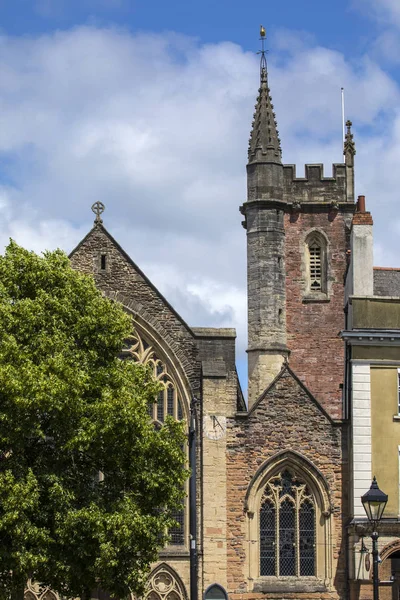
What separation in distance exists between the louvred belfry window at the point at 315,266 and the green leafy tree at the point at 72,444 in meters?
19.0

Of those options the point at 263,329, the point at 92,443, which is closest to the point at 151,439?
the point at 92,443

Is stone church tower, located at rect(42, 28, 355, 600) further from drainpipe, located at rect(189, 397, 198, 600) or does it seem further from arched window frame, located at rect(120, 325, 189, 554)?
drainpipe, located at rect(189, 397, 198, 600)

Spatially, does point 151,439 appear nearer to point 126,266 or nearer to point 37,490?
point 37,490

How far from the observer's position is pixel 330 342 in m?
53.8

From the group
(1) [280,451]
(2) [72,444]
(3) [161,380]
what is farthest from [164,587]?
(2) [72,444]

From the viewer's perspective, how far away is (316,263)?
2140 inches

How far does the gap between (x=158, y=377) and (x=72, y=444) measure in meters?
10.0

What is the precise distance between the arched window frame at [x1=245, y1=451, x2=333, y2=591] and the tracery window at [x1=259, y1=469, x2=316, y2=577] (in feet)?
0.44

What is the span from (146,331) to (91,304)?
8.27 metres

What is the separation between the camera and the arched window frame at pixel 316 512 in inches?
1667

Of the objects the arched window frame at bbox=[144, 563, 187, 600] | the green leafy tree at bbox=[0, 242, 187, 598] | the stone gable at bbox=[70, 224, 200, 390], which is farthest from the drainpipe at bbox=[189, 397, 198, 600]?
the green leafy tree at bbox=[0, 242, 187, 598]

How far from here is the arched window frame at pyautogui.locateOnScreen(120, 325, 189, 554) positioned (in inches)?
1697

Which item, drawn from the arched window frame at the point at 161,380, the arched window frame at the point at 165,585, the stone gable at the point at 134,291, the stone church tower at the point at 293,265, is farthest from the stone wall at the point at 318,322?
the arched window frame at the point at 165,585

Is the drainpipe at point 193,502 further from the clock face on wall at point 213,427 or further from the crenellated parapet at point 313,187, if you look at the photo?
the crenellated parapet at point 313,187
